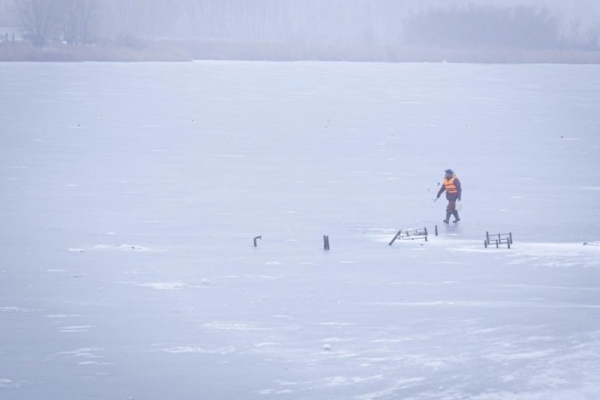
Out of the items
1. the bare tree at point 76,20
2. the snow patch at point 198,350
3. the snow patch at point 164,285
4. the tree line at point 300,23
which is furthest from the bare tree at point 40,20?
the snow patch at point 198,350

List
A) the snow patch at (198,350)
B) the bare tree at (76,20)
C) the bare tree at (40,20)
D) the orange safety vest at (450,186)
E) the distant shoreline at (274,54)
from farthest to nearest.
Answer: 1. the bare tree at (76,20)
2. the bare tree at (40,20)
3. the distant shoreline at (274,54)
4. the orange safety vest at (450,186)
5. the snow patch at (198,350)

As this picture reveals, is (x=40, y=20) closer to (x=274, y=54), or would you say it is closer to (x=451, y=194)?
(x=274, y=54)

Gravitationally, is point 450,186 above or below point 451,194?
above

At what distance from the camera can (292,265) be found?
11.7 metres

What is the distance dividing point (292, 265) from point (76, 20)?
62.1 meters

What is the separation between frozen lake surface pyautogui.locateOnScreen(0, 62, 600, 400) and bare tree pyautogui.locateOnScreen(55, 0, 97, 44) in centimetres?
4332

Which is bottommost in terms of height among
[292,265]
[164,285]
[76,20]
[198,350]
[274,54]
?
[198,350]

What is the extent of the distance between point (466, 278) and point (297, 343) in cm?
300

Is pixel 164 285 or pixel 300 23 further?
pixel 300 23

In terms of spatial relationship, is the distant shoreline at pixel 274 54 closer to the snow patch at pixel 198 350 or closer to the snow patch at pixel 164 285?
the snow patch at pixel 164 285

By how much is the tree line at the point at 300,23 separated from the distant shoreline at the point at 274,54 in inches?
75.9

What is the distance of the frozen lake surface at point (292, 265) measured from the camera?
7.93 metres

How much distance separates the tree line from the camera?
237 ft

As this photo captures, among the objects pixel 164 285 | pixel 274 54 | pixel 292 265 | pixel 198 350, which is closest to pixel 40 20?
pixel 274 54
